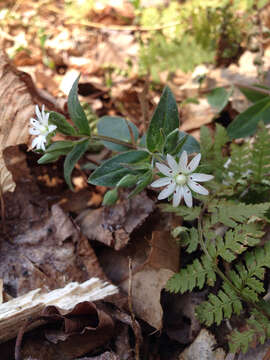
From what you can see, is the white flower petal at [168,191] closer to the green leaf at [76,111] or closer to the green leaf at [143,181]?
the green leaf at [143,181]

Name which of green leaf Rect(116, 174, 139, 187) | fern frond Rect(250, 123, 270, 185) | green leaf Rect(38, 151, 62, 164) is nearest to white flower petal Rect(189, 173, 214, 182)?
green leaf Rect(116, 174, 139, 187)

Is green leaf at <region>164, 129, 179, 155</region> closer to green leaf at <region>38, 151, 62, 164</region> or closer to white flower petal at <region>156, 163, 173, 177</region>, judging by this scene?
white flower petal at <region>156, 163, 173, 177</region>

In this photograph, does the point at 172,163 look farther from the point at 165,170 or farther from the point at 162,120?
the point at 162,120

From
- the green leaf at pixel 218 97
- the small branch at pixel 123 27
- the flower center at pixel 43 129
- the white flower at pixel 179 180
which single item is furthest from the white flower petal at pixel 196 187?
the small branch at pixel 123 27

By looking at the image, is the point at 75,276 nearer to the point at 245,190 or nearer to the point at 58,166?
the point at 58,166

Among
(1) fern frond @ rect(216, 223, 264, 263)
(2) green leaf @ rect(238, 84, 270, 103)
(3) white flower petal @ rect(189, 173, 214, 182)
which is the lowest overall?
(1) fern frond @ rect(216, 223, 264, 263)

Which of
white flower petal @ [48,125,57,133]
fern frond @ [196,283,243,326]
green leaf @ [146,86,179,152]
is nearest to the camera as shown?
fern frond @ [196,283,243,326]

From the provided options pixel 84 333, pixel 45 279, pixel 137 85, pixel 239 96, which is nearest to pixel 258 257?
pixel 84 333
